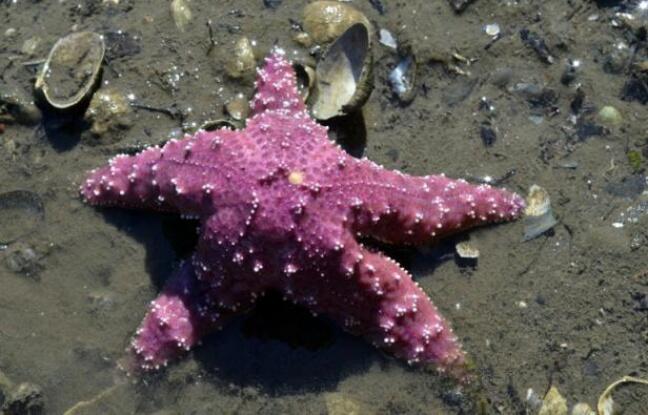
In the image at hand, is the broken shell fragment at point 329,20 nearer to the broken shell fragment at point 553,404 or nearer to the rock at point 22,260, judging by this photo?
the rock at point 22,260

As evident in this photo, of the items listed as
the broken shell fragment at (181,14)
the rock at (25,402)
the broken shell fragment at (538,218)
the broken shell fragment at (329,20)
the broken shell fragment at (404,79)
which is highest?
the broken shell fragment at (329,20)

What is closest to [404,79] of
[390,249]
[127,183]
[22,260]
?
[390,249]

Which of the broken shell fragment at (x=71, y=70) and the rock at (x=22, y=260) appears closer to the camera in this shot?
the rock at (x=22, y=260)

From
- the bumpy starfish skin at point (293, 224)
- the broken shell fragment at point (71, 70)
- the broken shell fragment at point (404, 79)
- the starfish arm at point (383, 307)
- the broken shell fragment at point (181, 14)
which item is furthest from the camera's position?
the broken shell fragment at point (181, 14)

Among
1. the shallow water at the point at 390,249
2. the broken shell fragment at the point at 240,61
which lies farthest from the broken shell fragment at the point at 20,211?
the broken shell fragment at the point at 240,61

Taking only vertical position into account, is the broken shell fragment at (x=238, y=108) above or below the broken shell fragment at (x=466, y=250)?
above

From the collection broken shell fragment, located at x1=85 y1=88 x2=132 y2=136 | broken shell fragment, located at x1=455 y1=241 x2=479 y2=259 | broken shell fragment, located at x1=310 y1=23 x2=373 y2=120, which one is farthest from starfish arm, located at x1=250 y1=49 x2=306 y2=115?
broken shell fragment, located at x1=455 y1=241 x2=479 y2=259

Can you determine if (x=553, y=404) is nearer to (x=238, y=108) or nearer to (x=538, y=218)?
(x=538, y=218)
